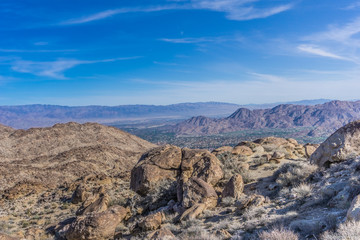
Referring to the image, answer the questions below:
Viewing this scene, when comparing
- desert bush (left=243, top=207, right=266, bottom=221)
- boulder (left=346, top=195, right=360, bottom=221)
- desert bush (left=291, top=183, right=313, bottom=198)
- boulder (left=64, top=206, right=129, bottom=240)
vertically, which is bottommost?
boulder (left=64, top=206, right=129, bottom=240)

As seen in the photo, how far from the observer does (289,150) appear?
805 inches

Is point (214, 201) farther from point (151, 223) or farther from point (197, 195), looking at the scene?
point (151, 223)

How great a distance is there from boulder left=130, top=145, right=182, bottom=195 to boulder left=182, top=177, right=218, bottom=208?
265cm

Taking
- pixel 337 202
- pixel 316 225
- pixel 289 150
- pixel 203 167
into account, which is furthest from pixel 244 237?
pixel 289 150

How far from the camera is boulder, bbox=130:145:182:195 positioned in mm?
12742

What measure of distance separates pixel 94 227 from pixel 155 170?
15.9ft

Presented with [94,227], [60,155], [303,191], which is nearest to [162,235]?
[94,227]

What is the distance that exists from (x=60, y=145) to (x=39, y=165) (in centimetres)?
1057

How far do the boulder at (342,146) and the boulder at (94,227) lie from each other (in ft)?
33.1

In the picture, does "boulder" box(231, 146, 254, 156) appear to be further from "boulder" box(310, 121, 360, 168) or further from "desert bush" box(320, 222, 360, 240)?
"desert bush" box(320, 222, 360, 240)

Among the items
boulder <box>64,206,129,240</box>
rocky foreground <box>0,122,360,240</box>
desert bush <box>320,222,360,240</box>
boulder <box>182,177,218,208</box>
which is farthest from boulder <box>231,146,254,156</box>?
desert bush <box>320,222,360,240</box>

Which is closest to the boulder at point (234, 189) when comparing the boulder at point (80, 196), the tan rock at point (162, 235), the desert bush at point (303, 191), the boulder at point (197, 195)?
the boulder at point (197, 195)

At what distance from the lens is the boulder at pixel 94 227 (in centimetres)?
868

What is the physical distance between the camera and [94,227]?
8734mm
